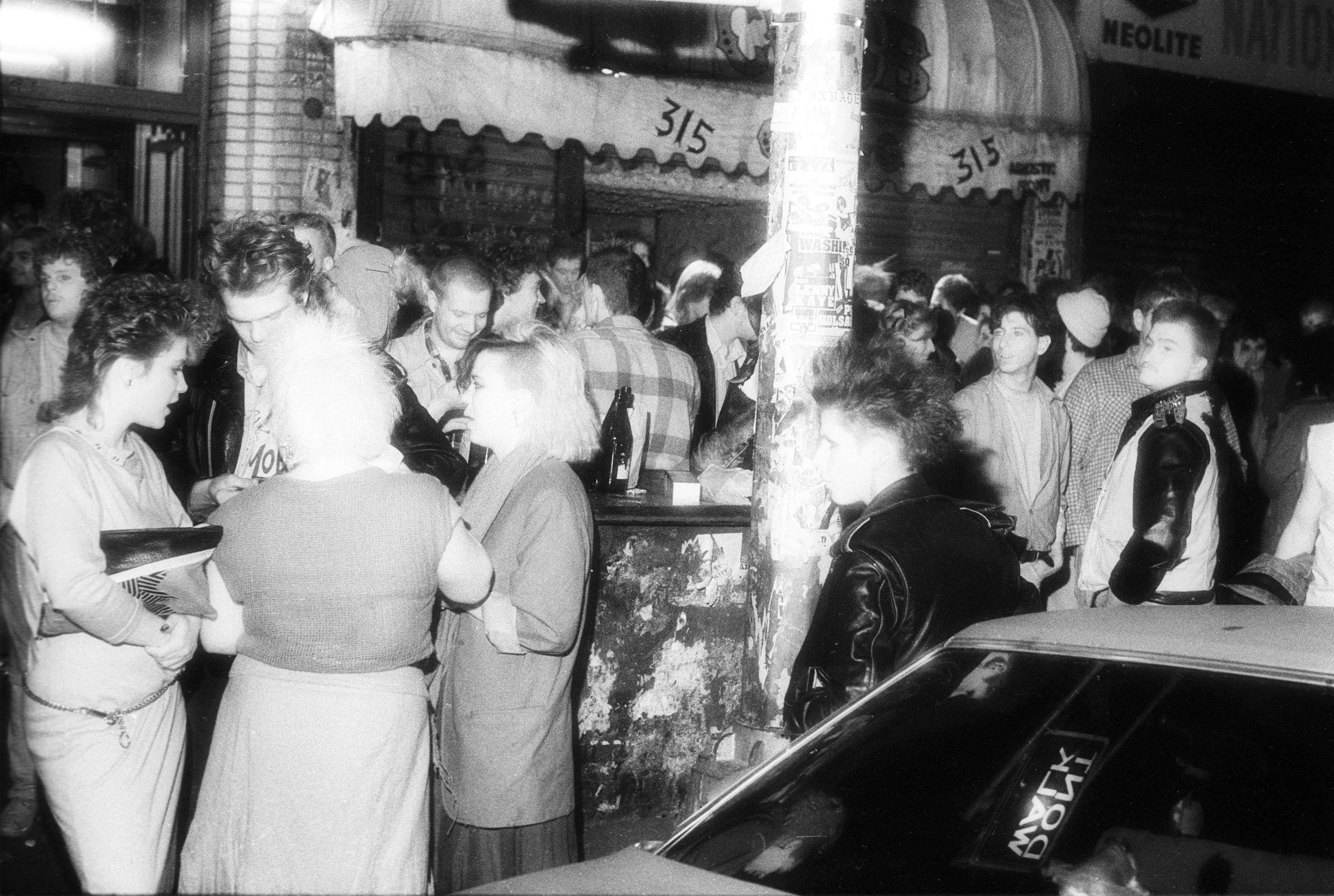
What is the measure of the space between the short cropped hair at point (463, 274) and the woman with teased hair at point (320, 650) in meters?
2.40

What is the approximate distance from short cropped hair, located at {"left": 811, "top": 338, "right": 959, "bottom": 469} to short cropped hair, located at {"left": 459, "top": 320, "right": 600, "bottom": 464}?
2.39 feet

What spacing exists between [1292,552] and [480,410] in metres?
2.82

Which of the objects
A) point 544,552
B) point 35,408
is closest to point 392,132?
point 35,408

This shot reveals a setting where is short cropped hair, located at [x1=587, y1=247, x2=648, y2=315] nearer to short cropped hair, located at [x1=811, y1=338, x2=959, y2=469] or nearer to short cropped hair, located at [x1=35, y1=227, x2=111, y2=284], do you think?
short cropped hair, located at [x1=35, y1=227, x2=111, y2=284]

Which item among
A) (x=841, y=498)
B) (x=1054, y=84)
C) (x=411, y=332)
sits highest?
(x=1054, y=84)

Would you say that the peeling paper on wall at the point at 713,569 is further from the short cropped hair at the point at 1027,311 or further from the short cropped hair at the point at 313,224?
the short cropped hair at the point at 313,224

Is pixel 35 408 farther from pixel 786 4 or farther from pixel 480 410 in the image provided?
pixel 786 4

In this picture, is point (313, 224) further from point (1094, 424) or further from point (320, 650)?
point (1094, 424)

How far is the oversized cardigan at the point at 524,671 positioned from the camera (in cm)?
384

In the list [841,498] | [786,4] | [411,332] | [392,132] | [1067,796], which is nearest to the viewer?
[1067,796]

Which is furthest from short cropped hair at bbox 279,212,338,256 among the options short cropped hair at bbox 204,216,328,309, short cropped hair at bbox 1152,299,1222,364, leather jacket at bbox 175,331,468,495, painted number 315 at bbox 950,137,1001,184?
painted number 315 at bbox 950,137,1001,184

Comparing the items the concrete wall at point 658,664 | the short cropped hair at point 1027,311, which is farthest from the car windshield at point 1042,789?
the short cropped hair at point 1027,311

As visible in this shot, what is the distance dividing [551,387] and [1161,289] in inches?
160

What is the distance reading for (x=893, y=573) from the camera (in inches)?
134
